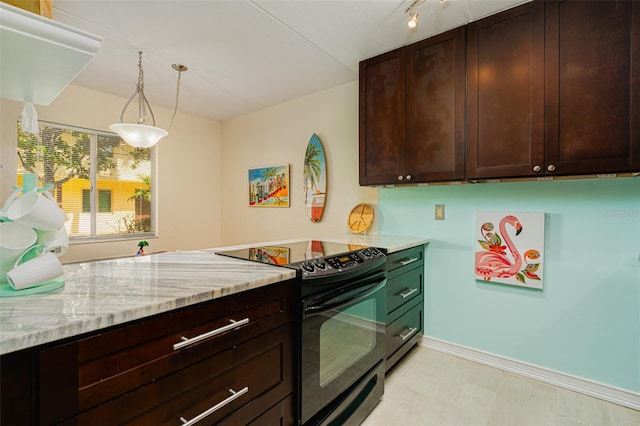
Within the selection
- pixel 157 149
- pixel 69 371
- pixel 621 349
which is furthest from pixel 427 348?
pixel 157 149

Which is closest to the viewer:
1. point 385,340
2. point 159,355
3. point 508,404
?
point 159,355

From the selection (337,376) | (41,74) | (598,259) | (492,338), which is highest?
(41,74)

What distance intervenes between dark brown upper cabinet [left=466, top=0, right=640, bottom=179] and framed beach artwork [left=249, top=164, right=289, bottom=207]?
83.7 inches

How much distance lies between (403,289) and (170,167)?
3250 mm

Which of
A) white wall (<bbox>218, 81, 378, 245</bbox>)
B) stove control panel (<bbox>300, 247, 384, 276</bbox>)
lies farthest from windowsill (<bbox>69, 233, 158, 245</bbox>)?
stove control panel (<bbox>300, 247, 384, 276</bbox>)

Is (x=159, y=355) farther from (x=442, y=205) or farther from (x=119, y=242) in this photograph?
(x=119, y=242)

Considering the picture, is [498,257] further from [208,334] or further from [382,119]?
[208,334]

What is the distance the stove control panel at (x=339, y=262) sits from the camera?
1328 millimetres

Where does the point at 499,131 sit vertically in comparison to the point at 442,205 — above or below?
above

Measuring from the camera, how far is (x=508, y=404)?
5.75 ft

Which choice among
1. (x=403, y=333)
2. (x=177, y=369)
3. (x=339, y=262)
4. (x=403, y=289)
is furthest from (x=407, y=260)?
(x=177, y=369)

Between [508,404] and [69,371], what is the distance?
2188 mm

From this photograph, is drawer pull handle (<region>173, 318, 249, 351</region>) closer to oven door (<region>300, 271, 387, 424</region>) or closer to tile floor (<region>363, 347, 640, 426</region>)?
oven door (<region>300, 271, 387, 424</region>)

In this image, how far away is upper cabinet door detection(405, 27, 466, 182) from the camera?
2.01 metres
